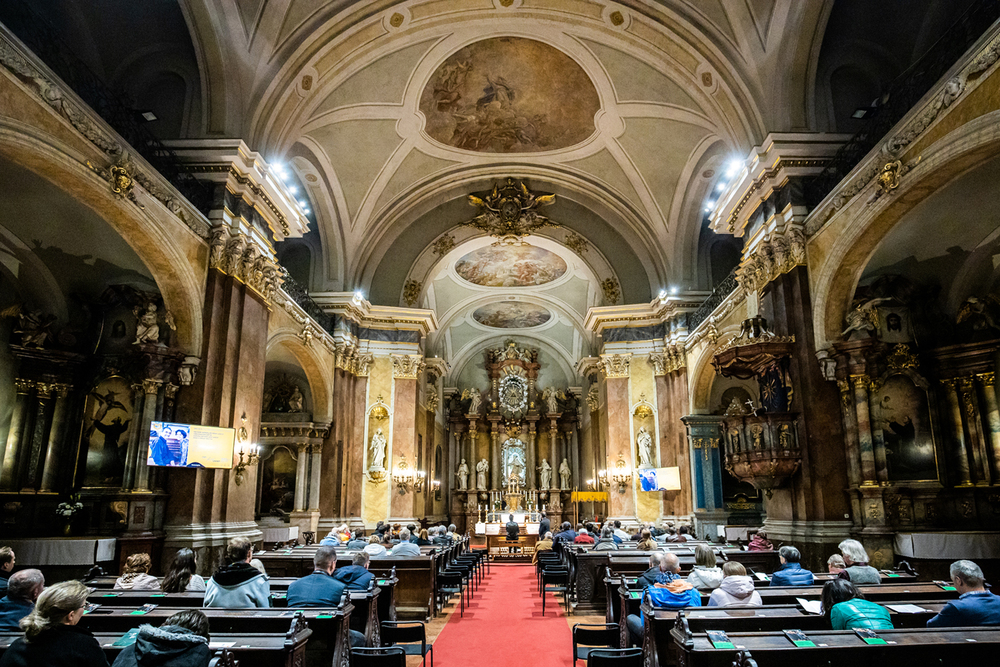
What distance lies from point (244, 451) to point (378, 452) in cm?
751

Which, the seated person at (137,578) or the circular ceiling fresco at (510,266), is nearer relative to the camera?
the seated person at (137,578)

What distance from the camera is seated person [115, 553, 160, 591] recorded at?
20.6 ft

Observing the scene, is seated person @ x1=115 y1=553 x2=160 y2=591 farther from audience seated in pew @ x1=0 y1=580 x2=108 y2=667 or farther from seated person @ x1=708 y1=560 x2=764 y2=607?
seated person @ x1=708 y1=560 x2=764 y2=607

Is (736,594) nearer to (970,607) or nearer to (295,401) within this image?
(970,607)

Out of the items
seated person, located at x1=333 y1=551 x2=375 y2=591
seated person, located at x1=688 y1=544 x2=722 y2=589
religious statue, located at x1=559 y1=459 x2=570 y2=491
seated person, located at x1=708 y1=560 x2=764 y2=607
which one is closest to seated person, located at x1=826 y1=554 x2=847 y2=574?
seated person, located at x1=688 y1=544 x2=722 y2=589

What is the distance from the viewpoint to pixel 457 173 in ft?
64.1

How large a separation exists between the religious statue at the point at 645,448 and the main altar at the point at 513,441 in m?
11.1

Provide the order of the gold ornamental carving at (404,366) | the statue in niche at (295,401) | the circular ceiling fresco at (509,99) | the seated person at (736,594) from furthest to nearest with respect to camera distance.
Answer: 1. the gold ornamental carving at (404,366)
2. the statue in niche at (295,401)
3. the circular ceiling fresco at (509,99)
4. the seated person at (736,594)

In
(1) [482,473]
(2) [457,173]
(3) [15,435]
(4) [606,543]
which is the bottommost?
(4) [606,543]

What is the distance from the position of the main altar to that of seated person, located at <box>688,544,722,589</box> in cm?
2336

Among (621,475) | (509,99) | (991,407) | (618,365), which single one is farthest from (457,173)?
(991,407)

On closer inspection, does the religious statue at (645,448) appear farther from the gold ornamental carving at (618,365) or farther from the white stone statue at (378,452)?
the white stone statue at (378,452)

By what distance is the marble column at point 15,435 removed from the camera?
10367 mm

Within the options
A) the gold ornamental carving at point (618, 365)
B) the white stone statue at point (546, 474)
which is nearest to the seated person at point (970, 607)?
the gold ornamental carving at point (618, 365)
